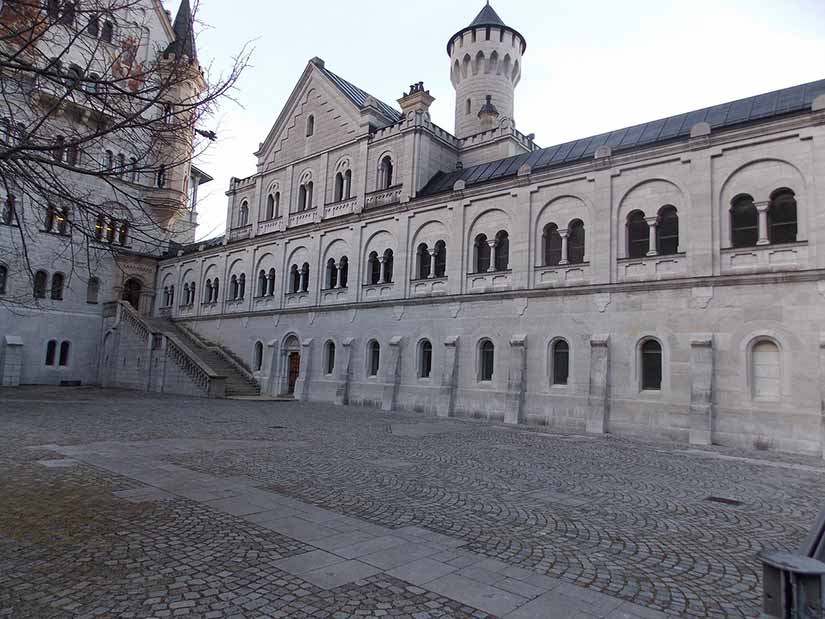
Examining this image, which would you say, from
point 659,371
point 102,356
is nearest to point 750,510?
point 659,371

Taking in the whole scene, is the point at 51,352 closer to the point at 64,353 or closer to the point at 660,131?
the point at 64,353

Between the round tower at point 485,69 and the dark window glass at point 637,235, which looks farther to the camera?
the round tower at point 485,69

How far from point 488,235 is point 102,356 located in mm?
33010

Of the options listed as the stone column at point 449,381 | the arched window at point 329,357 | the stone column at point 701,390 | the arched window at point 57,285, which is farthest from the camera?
the arched window at point 57,285

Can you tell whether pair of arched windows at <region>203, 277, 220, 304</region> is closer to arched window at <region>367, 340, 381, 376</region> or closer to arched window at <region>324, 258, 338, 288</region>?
arched window at <region>324, 258, 338, 288</region>

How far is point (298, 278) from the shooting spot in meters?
36.8

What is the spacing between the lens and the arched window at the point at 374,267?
3195 cm

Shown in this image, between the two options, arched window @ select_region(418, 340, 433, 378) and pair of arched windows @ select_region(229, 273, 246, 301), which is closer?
arched window @ select_region(418, 340, 433, 378)

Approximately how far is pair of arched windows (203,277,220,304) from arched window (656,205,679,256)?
32.2 metres

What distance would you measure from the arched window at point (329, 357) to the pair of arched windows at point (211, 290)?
13.7 m

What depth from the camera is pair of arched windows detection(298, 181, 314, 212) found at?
37562mm

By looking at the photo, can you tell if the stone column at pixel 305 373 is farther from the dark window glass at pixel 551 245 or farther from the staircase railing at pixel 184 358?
the dark window glass at pixel 551 245

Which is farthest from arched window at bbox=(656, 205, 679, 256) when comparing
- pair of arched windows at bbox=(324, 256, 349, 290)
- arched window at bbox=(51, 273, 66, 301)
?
arched window at bbox=(51, 273, 66, 301)

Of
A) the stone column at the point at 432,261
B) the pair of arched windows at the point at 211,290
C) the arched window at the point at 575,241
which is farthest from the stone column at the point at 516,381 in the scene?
the pair of arched windows at the point at 211,290
